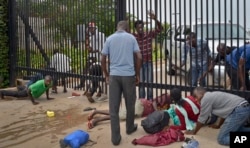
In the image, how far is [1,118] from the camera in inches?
351

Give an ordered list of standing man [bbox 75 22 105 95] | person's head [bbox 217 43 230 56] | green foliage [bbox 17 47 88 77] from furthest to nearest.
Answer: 1. green foliage [bbox 17 47 88 77]
2. standing man [bbox 75 22 105 95]
3. person's head [bbox 217 43 230 56]

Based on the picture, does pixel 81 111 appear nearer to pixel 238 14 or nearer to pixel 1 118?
pixel 1 118

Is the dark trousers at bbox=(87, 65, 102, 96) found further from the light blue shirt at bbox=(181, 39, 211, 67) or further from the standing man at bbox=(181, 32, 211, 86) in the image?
the standing man at bbox=(181, 32, 211, 86)

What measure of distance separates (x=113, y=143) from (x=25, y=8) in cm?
713

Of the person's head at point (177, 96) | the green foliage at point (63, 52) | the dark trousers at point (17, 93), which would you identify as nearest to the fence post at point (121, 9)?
the green foliage at point (63, 52)

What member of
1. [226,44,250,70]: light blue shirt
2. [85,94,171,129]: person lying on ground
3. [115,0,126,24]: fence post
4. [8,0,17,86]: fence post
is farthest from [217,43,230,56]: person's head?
[8,0,17,86]: fence post

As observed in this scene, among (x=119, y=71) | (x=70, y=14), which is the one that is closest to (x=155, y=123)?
(x=119, y=71)

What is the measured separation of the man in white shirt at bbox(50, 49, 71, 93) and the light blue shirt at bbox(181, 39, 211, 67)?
3.88 metres

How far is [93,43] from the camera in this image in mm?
9734

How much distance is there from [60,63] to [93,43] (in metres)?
1.71

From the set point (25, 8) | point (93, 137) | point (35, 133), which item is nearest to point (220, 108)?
point (93, 137)

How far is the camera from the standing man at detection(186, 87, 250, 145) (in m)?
5.93

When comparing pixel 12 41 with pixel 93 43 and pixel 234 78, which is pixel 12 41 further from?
pixel 234 78

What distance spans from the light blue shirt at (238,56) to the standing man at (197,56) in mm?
439
